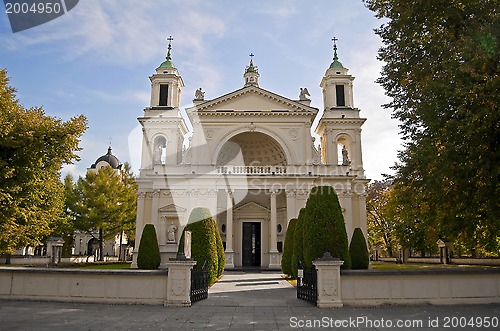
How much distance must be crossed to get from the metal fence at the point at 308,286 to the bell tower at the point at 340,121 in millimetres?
27518

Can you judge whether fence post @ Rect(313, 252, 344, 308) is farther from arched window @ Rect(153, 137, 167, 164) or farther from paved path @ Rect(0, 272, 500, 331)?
arched window @ Rect(153, 137, 167, 164)

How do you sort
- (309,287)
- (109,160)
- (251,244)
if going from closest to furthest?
(309,287) → (251,244) → (109,160)

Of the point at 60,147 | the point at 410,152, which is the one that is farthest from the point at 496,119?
the point at 60,147

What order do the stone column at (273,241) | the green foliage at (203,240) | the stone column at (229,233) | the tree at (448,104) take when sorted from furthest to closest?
the stone column at (273,241)
the stone column at (229,233)
the green foliage at (203,240)
the tree at (448,104)

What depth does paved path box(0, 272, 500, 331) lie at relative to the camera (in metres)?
9.59

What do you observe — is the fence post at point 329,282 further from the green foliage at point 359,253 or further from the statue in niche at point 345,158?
the statue in niche at point 345,158

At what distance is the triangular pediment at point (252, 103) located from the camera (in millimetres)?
39188

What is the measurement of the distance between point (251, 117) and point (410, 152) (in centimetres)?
2437

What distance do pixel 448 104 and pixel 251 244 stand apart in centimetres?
2843

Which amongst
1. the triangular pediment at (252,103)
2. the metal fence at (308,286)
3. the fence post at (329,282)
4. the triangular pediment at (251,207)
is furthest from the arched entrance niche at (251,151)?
the fence post at (329,282)

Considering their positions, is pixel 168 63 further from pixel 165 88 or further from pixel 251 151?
pixel 251 151

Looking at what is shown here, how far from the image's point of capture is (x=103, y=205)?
147 feet

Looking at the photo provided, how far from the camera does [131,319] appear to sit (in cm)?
1049

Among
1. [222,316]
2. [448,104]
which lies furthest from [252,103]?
[222,316]
